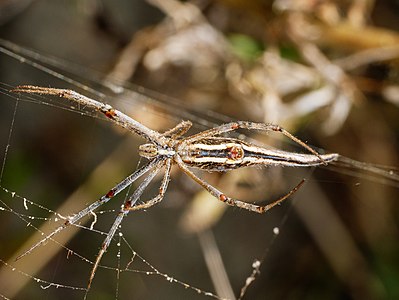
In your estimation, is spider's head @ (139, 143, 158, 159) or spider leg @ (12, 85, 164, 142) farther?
spider's head @ (139, 143, 158, 159)

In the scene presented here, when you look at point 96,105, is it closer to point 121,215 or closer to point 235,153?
point 121,215

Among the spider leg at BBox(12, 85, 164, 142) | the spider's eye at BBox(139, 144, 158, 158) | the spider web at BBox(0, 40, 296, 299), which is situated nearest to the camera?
the spider leg at BBox(12, 85, 164, 142)

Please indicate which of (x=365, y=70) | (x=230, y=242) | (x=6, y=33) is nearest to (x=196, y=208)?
(x=230, y=242)

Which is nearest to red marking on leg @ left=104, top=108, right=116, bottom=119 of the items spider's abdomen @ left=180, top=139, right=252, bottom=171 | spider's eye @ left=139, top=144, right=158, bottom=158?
spider's eye @ left=139, top=144, right=158, bottom=158

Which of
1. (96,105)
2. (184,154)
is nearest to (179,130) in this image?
(184,154)

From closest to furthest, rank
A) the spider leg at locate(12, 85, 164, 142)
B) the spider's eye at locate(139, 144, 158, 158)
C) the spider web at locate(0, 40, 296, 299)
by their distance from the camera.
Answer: the spider leg at locate(12, 85, 164, 142) < the spider's eye at locate(139, 144, 158, 158) < the spider web at locate(0, 40, 296, 299)

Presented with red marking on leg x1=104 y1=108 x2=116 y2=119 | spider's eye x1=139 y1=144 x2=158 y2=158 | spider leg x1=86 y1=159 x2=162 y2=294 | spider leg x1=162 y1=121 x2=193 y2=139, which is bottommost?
spider leg x1=86 y1=159 x2=162 y2=294

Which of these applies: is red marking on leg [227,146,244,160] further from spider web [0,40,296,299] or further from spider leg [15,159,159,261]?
spider web [0,40,296,299]

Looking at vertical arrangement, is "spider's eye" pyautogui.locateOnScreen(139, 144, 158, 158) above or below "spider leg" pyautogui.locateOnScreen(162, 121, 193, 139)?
below
